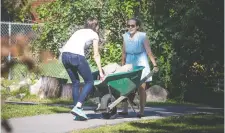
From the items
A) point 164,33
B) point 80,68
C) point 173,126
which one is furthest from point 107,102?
point 164,33

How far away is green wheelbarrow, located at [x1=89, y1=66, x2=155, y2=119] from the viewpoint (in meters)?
8.77

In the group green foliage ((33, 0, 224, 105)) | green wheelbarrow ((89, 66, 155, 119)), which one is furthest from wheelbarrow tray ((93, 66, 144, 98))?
green foliage ((33, 0, 224, 105))

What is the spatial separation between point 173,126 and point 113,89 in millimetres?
1258

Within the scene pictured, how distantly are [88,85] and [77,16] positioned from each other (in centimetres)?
736

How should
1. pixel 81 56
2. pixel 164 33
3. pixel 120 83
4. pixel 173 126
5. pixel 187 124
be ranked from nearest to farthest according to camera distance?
pixel 173 126 < pixel 187 124 < pixel 81 56 < pixel 120 83 < pixel 164 33

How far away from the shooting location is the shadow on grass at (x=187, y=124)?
766 centimetres

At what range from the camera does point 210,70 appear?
1401cm

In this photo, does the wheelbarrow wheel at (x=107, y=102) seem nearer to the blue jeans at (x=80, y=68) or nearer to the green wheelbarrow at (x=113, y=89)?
the green wheelbarrow at (x=113, y=89)

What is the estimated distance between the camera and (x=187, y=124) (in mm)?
8398

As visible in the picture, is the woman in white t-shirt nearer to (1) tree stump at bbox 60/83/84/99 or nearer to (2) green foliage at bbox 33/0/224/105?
(2) green foliage at bbox 33/0/224/105

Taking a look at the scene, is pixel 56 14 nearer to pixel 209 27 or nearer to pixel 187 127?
pixel 209 27

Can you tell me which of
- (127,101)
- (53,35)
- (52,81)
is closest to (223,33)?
(127,101)

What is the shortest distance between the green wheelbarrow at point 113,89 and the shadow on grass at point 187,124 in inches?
23.3

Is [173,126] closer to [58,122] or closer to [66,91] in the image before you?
[58,122]
